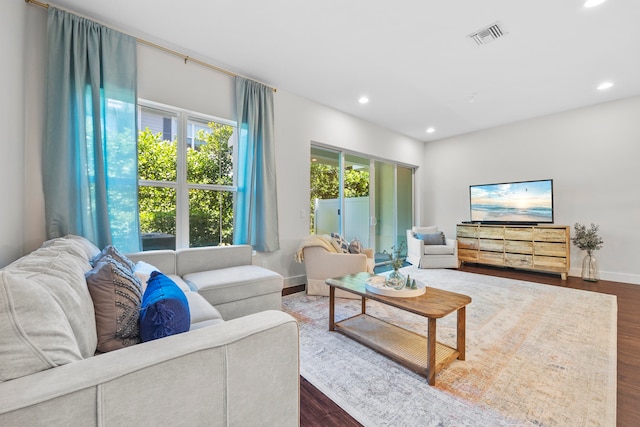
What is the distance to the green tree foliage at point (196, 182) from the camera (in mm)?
2840

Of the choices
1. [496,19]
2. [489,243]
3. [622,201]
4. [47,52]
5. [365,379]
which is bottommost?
[365,379]

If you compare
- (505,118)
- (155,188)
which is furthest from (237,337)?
(505,118)

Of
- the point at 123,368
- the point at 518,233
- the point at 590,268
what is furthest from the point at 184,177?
the point at 590,268

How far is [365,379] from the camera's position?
1791 millimetres

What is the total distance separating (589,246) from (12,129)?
6.91 metres

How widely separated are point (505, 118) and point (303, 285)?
4729 mm

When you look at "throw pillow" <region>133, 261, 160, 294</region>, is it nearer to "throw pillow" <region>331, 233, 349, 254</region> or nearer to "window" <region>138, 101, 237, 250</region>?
"window" <region>138, 101, 237, 250</region>

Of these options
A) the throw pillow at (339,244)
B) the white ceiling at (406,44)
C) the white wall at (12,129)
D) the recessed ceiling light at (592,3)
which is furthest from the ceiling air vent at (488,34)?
the white wall at (12,129)

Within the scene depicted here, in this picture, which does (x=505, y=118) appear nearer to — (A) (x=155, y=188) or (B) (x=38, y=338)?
(A) (x=155, y=188)

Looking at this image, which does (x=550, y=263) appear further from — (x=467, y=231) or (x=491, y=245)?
(x=467, y=231)

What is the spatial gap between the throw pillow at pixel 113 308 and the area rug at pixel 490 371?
3.88ft

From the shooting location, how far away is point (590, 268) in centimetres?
425

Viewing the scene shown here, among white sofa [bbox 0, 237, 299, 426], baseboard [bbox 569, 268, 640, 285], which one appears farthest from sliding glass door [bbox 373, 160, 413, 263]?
white sofa [bbox 0, 237, 299, 426]

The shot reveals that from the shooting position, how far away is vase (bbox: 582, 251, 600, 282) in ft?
13.8
